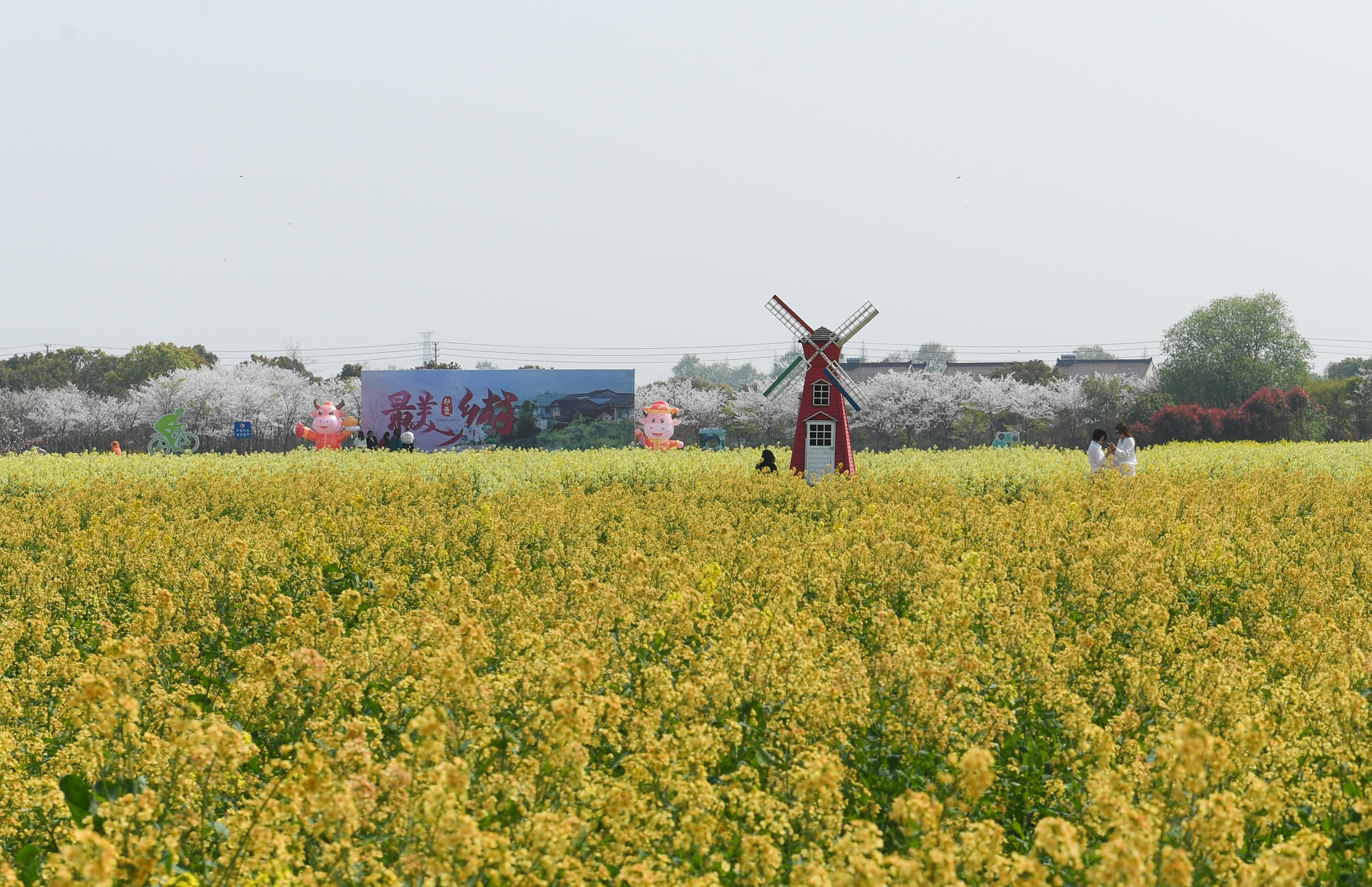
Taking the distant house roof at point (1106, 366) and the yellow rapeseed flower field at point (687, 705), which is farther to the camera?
→ the distant house roof at point (1106, 366)

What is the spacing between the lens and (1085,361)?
10700 cm

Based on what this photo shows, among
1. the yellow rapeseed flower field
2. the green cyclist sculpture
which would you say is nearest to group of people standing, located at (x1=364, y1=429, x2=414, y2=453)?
the green cyclist sculpture

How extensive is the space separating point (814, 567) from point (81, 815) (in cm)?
559

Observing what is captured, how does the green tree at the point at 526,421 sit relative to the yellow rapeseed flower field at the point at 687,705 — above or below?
above

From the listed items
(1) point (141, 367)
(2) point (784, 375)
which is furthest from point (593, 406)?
(1) point (141, 367)

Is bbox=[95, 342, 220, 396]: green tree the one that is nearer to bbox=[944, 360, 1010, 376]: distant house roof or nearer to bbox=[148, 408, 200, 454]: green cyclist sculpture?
bbox=[148, 408, 200, 454]: green cyclist sculpture

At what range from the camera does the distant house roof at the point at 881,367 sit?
94938 millimetres

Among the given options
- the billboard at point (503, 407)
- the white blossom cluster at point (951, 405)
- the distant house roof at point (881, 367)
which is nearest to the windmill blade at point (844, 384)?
the billboard at point (503, 407)

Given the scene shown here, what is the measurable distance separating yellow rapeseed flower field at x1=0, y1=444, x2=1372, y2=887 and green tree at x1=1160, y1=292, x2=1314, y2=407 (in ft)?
201

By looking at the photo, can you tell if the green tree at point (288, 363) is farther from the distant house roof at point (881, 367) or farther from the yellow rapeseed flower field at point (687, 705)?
the yellow rapeseed flower field at point (687, 705)

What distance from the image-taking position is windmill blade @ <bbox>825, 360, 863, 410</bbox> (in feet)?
69.1

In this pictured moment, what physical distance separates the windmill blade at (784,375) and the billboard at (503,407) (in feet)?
68.0

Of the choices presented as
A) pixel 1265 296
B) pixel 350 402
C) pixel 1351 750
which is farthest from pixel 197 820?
pixel 1265 296

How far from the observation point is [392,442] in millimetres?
36594
